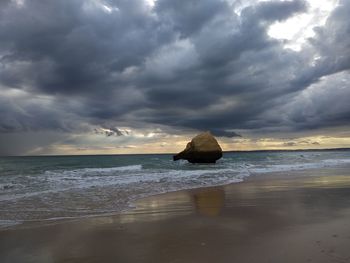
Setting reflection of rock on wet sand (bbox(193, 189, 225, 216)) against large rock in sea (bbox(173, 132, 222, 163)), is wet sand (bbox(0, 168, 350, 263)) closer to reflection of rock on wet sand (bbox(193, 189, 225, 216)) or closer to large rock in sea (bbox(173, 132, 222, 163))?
reflection of rock on wet sand (bbox(193, 189, 225, 216))

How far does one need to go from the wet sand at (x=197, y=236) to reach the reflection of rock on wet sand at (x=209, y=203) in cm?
3

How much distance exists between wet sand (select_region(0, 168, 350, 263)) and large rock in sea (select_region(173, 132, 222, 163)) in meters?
32.4

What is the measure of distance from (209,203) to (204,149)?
104 ft

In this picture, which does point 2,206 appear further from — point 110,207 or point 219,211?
point 219,211

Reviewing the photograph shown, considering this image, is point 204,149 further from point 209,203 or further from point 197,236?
point 197,236

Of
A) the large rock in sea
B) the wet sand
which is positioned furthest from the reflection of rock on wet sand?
the large rock in sea

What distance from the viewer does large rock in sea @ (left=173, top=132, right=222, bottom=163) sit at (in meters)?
42.8

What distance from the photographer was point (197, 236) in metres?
6.57

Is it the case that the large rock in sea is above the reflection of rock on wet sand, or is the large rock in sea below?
above

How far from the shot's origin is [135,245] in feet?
19.8

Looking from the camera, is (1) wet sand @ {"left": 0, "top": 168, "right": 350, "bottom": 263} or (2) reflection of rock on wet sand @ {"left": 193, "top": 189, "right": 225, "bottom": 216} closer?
(1) wet sand @ {"left": 0, "top": 168, "right": 350, "bottom": 263}

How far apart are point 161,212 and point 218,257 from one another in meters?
4.38

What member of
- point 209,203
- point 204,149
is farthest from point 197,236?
point 204,149

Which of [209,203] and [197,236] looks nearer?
[197,236]
